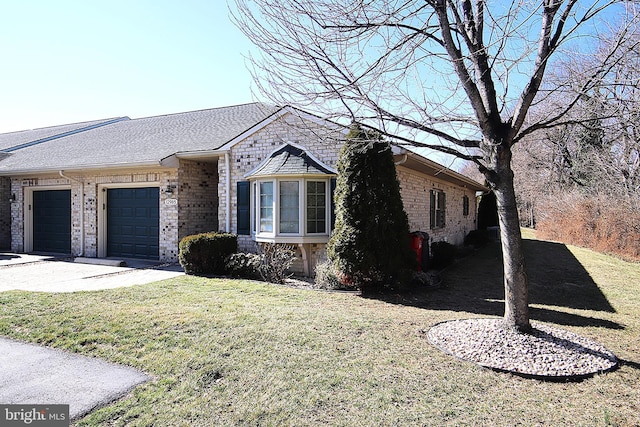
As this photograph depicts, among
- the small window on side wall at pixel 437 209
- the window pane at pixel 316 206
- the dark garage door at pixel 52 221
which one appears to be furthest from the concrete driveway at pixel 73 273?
the small window on side wall at pixel 437 209

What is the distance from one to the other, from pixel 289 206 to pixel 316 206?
627mm

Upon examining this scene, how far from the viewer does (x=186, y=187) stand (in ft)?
36.0

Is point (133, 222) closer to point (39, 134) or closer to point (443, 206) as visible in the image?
point (443, 206)

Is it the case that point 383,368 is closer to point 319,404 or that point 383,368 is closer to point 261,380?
point 319,404

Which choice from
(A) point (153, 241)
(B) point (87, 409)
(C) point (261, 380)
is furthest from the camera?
(A) point (153, 241)

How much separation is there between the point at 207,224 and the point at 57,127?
1459 cm

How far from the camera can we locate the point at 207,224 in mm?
11688

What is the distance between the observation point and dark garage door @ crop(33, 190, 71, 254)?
42.2 feet

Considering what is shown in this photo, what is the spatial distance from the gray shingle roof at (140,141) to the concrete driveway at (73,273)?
2.80 metres

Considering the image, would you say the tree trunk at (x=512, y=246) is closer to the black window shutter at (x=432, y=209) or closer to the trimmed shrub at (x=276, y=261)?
the trimmed shrub at (x=276, y=261)

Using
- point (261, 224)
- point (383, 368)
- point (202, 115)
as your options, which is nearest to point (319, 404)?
point (383, 368)

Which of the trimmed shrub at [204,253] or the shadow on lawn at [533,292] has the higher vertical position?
the trimmed shrub at [204,253]

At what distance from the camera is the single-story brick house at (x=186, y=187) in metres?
8.92
